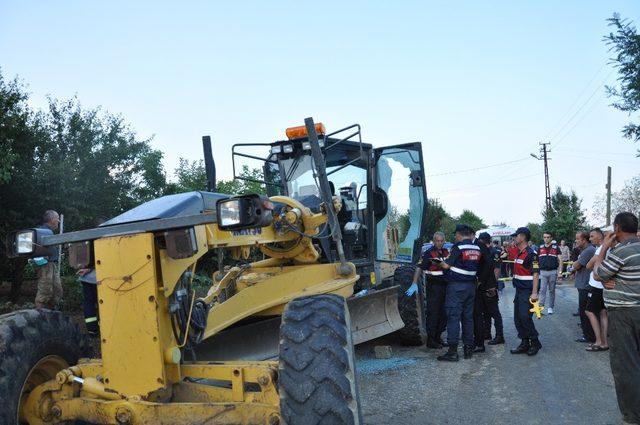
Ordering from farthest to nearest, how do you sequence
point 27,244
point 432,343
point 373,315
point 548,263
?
point 548,263, point 432,343, point 373,315, point 27,244

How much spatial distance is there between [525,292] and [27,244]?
21.6ft

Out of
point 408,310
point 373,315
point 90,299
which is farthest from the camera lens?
point 408,310

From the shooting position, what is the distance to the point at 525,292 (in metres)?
8.33

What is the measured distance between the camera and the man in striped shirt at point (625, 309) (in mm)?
5027

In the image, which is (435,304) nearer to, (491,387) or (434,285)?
(434,285)

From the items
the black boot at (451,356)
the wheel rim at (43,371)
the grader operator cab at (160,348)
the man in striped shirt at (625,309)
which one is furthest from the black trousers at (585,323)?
the wheel rim at (43,371)

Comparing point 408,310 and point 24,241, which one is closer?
point 24,241

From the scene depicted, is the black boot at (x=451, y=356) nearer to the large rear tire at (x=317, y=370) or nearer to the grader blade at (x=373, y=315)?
the grader blade at (x=373, y=315)

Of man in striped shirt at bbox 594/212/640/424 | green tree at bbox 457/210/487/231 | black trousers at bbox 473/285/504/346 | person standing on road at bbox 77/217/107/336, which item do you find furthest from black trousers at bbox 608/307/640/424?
green tree at bbox 457/210/487/231

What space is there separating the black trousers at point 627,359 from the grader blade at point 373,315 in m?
2.78

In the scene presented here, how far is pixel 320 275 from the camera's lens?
5.64 m

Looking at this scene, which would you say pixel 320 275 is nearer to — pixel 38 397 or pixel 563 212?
pixel 38 397

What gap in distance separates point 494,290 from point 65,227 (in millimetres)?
9800

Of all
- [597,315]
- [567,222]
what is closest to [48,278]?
[597,315]
